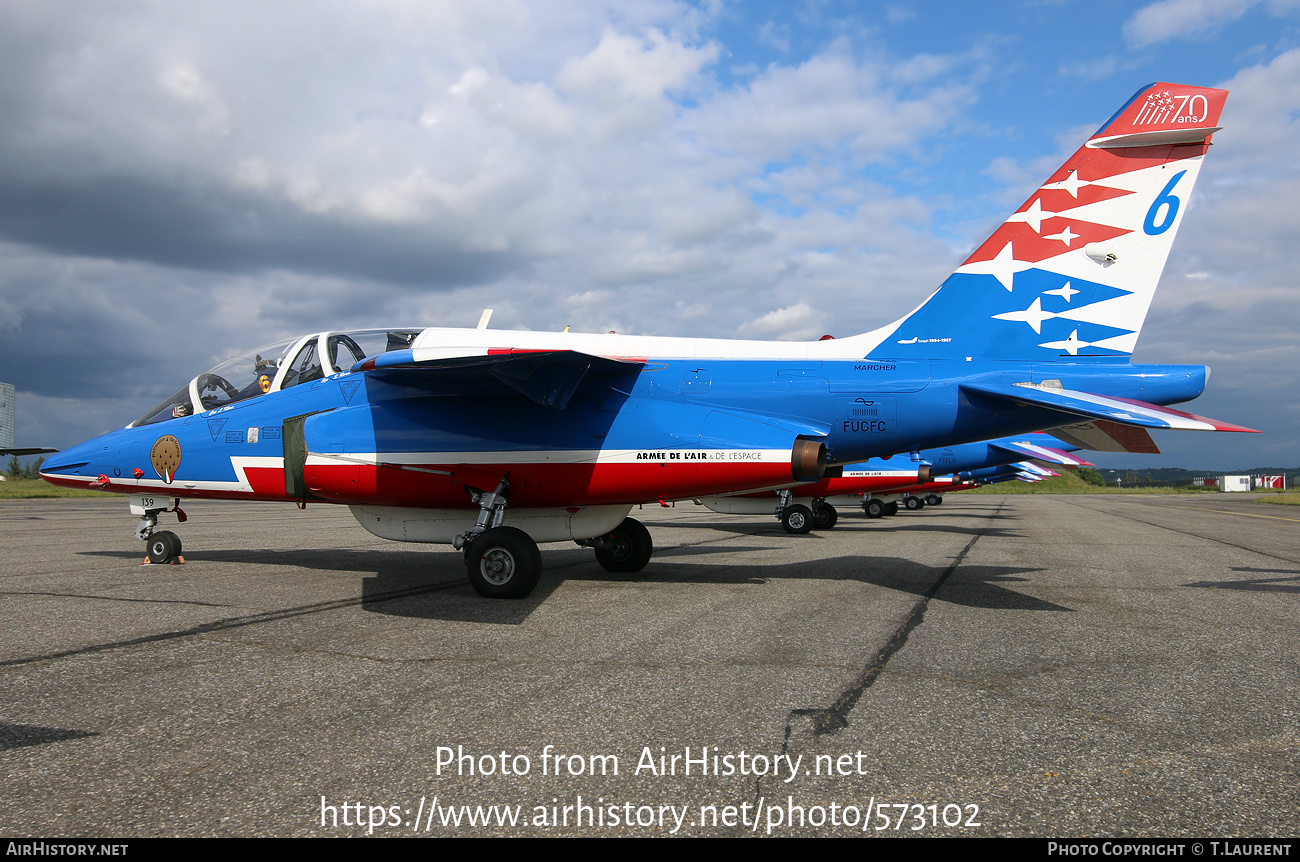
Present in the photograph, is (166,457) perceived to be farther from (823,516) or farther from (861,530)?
(861,530)

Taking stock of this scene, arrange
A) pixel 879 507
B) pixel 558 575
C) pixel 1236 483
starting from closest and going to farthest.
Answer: pixel 558 575 < pixel 879 507 < pixel 1236 483

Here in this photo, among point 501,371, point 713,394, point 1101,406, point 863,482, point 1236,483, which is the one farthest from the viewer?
point 1236,483

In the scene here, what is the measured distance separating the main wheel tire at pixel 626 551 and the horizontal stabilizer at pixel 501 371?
2.60 m

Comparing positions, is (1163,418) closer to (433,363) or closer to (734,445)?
(734,445)

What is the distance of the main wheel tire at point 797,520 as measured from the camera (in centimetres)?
1733

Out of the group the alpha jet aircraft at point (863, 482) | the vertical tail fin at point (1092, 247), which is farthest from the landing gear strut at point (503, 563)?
the alpha jet aircraft at point (863, 482)

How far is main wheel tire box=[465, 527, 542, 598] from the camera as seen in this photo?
724 cm

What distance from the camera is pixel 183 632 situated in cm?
560

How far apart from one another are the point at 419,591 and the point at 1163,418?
7.39 metres

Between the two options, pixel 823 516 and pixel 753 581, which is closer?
pixel 753 581

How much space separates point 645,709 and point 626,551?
231 inches

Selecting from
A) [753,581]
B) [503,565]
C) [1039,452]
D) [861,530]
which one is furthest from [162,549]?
[1039,452]

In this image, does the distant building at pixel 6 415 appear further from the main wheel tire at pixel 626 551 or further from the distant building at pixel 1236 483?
the distant building at pixel 1236 483

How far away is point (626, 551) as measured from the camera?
380 inches
